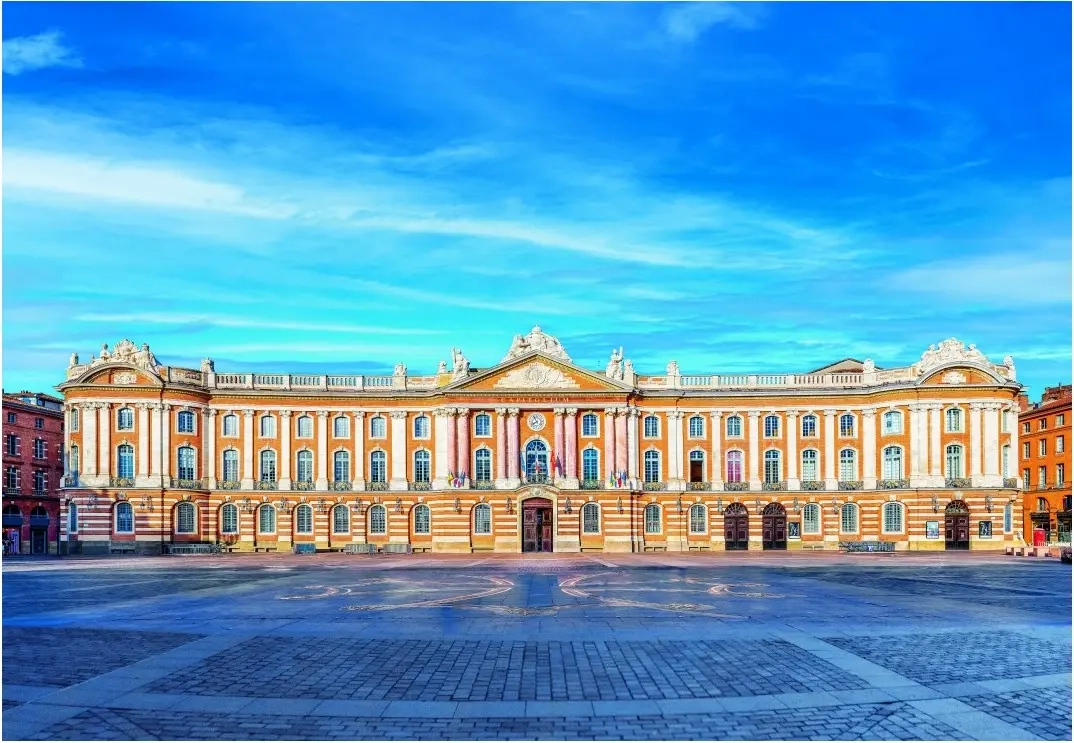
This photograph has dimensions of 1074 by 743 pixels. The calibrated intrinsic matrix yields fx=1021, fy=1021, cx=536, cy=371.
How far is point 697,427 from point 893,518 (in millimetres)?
16629

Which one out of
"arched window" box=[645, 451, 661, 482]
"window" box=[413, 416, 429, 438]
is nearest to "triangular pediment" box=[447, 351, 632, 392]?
"window" box=[413, 416, 429, 438]

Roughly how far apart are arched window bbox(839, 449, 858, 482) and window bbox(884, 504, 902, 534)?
380 cm

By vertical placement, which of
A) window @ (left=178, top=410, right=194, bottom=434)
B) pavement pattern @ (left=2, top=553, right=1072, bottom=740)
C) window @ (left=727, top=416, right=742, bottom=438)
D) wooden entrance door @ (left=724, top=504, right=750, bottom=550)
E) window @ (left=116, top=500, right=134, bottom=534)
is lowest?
wooden entrance door @ (left=724, top=504, right=750, bottom=550)

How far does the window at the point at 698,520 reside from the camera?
82250 mm

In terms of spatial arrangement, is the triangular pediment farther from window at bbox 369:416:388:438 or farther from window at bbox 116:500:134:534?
window at bbox 116:500:134:534

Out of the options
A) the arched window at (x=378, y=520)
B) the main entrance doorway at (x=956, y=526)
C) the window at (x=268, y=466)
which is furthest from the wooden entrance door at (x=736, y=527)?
the window at (x=268, y=466)

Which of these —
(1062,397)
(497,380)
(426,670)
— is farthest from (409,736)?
(1062,397)

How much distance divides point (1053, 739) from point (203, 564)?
54496 millimetres

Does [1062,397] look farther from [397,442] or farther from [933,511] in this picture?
[397,442]

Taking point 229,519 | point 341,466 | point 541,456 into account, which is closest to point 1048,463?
point 541,456

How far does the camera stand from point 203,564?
60.9 m

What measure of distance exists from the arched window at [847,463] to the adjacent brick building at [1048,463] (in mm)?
20520

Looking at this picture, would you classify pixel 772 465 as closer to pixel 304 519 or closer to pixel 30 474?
pixel 304 519

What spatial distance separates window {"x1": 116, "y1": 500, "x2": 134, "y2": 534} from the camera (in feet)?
255
